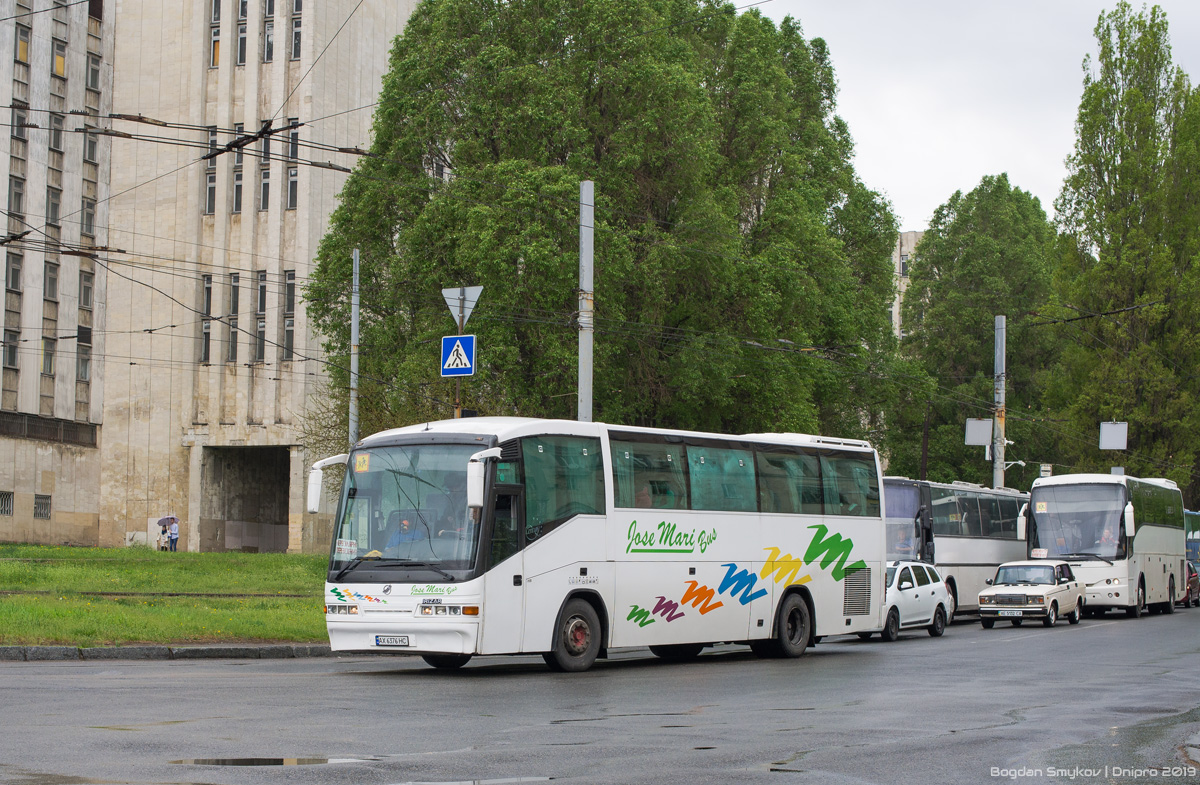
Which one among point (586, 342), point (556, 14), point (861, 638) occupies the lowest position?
point (861, 638)

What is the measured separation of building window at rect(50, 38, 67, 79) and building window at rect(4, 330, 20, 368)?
11.5m

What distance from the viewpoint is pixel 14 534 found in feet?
189

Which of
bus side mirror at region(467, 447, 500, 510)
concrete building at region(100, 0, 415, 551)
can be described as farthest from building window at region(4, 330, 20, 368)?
bus side mirror at region(467, 447, 500, 510)

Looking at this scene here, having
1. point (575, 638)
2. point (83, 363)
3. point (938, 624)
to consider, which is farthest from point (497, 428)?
point (83, 363)

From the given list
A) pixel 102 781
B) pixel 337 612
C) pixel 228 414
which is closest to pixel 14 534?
pixel 228 414

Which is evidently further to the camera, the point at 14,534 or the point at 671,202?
the point at 14,534

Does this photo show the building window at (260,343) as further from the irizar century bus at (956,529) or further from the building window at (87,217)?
the irizar century bus at (956,529)

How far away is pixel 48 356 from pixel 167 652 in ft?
154

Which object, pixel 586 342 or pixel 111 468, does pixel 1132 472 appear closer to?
pixel 586 342

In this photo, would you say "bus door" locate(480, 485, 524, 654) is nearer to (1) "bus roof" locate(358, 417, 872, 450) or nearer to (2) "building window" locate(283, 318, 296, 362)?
(1) "bus roof" locate(358, 417, 872, 450)

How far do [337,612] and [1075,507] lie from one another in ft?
82.7

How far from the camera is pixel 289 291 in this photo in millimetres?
55500

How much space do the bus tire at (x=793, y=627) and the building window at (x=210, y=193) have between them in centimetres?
4190

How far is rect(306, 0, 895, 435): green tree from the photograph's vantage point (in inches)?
1296
